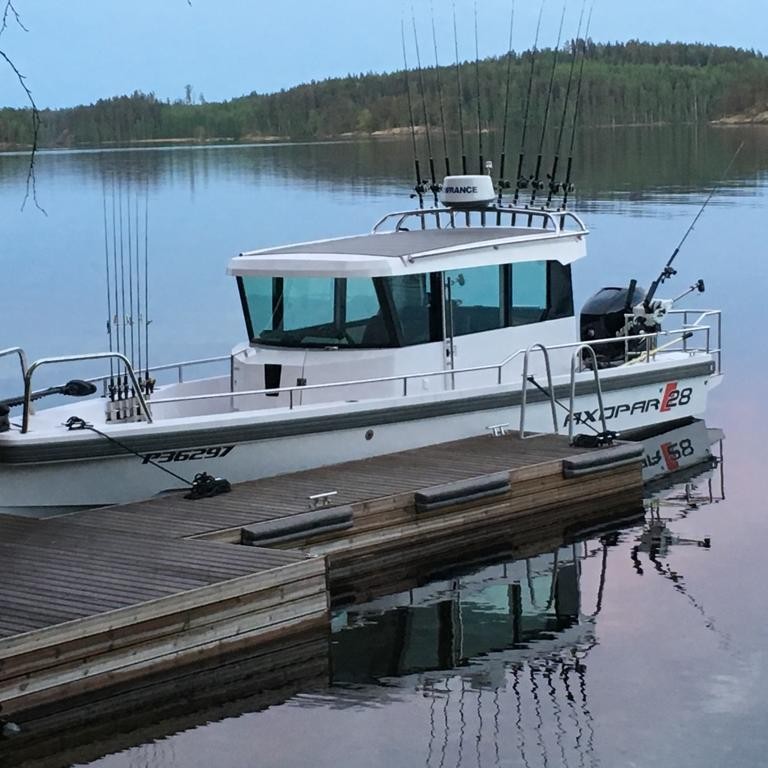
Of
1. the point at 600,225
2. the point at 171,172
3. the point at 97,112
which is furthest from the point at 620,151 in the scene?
the point at 97,112

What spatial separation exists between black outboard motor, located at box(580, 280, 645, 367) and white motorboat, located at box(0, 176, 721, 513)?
0.52 meters

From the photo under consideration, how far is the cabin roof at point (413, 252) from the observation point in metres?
12.5

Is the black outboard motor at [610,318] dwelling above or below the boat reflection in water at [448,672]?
above

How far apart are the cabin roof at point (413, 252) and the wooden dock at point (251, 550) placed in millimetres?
1523

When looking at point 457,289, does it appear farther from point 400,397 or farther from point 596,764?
point 596,764

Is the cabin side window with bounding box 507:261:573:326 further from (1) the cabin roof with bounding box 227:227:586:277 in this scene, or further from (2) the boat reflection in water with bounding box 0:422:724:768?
(2) the boat reflection in water with bounding box 0:422:724:768

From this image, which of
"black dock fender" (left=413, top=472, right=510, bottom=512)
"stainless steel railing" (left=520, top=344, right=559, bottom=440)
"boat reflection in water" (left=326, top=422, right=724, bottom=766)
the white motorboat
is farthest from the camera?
"stainless steel railing" (left=520, top=344, right=559, bottom=440)

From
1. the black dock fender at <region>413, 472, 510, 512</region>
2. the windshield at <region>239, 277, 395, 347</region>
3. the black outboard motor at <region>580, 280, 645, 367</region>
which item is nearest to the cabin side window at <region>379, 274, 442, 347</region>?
the windshield at <region>239, 277, 395, 347</region>

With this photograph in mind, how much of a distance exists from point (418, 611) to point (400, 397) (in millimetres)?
2351

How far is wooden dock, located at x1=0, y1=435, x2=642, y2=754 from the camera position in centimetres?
838

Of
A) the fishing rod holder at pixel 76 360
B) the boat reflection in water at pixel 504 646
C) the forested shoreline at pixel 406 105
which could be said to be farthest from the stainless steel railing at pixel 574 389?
the forested shoreline at pixel 406 105

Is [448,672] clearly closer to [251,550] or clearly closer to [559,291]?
[251,550]

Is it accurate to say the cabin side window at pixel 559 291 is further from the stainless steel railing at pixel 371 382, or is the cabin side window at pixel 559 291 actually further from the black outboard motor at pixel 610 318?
the black outboard motor at pixel 610 318

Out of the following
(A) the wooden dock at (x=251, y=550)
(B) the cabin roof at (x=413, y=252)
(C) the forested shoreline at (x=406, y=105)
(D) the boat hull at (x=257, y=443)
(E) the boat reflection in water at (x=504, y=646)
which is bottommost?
(E) the boat reflection in water at (x=504, y=646)
